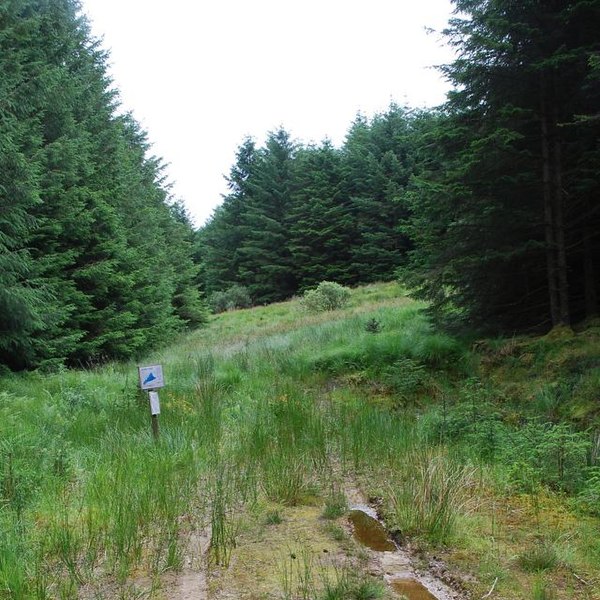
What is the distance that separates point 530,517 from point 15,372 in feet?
28.9

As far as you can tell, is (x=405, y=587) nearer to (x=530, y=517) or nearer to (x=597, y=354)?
(x=530, y=517)

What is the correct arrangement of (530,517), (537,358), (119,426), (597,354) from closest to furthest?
(530,517), (119,426), (597,354), (537,358)

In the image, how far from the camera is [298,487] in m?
3.85

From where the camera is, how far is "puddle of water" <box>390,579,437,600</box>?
2.62 meters

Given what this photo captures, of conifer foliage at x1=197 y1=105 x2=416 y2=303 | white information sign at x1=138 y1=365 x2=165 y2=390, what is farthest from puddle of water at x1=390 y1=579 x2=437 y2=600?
conifer foliage at x1=197 y1=105 x2=416 y2=303

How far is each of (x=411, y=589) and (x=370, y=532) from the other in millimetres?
668

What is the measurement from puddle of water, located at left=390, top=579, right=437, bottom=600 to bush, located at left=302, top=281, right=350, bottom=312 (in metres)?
16.9

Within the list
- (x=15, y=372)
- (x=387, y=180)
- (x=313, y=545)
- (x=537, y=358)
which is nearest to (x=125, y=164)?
(x=15, y=372)

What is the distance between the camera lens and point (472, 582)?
2.71 metres

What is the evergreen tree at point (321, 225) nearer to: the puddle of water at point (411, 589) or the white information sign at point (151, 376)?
the white information sign at point (151, 376)

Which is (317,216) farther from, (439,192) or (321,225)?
(439,192)

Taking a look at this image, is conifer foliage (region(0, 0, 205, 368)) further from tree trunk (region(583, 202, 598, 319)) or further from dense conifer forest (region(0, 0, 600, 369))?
tree trunk (region(583, 202, 598, 319))

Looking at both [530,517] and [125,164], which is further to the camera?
[125,164]

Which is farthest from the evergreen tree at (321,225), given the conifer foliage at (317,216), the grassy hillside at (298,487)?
the grassy hillside at (298,487)
